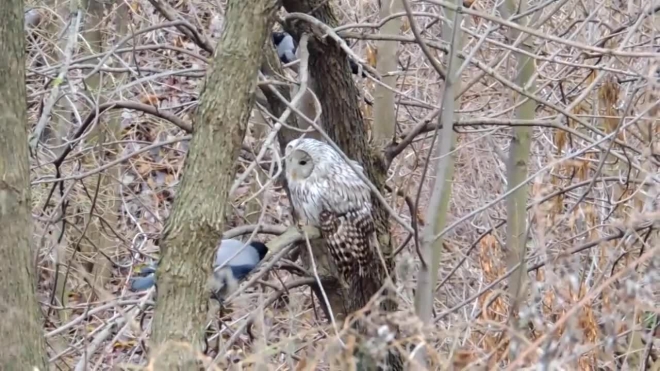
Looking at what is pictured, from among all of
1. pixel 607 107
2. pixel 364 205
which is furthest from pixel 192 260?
pixel 607 107

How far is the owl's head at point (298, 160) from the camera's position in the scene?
13.6 ft

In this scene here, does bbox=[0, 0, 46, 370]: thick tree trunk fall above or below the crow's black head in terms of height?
below

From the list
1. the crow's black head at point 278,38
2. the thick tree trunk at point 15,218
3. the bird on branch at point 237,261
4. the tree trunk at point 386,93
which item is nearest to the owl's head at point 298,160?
the tree trunk at point 386,93

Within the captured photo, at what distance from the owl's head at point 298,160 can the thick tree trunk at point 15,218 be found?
173 centimetres

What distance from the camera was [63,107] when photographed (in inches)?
248

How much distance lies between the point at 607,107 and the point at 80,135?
2342 millimetres

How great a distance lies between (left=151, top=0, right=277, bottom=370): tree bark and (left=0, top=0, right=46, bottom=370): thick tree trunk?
0.35 metres

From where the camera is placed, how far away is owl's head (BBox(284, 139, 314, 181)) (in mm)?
4160

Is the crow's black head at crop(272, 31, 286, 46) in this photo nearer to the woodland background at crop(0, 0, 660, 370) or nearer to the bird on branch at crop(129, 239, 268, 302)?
the woodland background at crop(0, 0, 660, 370)

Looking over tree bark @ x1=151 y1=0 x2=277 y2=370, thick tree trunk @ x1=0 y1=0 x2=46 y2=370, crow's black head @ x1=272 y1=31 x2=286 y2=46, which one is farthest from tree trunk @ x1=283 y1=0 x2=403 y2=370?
thick tree trunk @ x1=0 y1=0 x2=46 y2=370

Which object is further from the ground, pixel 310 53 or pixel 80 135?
pixel 310 53

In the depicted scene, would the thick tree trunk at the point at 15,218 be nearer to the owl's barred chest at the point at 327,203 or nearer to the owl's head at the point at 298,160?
the owl's head at the point at 298,160

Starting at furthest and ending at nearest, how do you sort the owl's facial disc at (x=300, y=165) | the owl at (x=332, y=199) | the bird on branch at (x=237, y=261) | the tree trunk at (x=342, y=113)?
the owl's facial disc at (x=300, y=165) → the owl at (x=332, y=199) → the tree trunk at (x=342, y=113) → the bird on branch at (x=237, y=261)

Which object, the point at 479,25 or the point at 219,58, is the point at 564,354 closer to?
the point at 219,58
